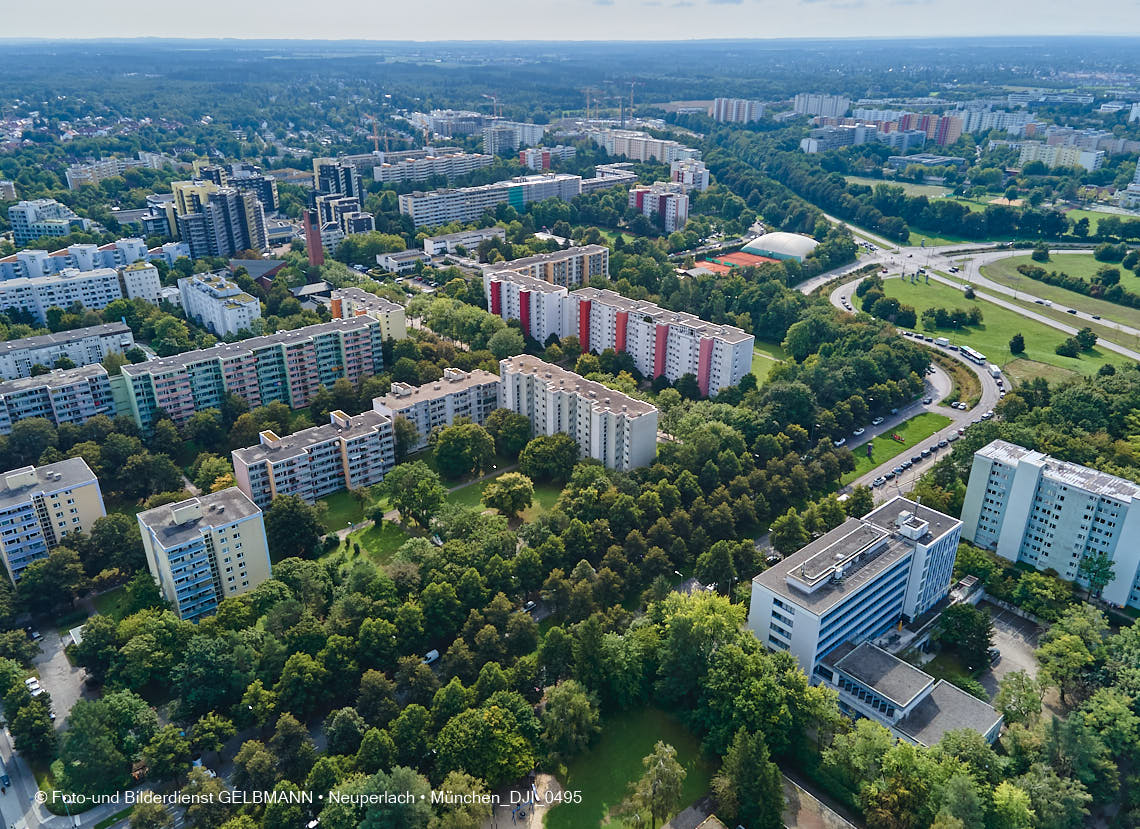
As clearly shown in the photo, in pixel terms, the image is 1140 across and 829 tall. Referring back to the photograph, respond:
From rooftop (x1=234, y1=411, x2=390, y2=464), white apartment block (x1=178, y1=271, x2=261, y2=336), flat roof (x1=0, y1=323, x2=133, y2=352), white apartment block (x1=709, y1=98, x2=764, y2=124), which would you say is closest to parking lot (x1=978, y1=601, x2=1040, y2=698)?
rooftop (x1=234, y1=411, x2=390, y2=464)

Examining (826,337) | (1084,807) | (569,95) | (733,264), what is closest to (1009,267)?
(733,264)

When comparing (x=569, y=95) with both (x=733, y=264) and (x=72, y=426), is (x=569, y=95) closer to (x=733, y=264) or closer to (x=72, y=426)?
(x=733, y=264)

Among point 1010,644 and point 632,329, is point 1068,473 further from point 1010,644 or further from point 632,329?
point 632,329

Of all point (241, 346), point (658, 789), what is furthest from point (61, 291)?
point (658, 789)

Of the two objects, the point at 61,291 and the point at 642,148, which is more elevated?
the point at 642,148

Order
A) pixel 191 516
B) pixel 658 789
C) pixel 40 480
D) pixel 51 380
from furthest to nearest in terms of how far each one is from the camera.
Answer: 1. pixel 51 380
2. pixel 40 480
3. pixel 191 516
4. pixel 658 789

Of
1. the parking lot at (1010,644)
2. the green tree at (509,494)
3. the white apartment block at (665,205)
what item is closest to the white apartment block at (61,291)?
the green tree at (509,494)
